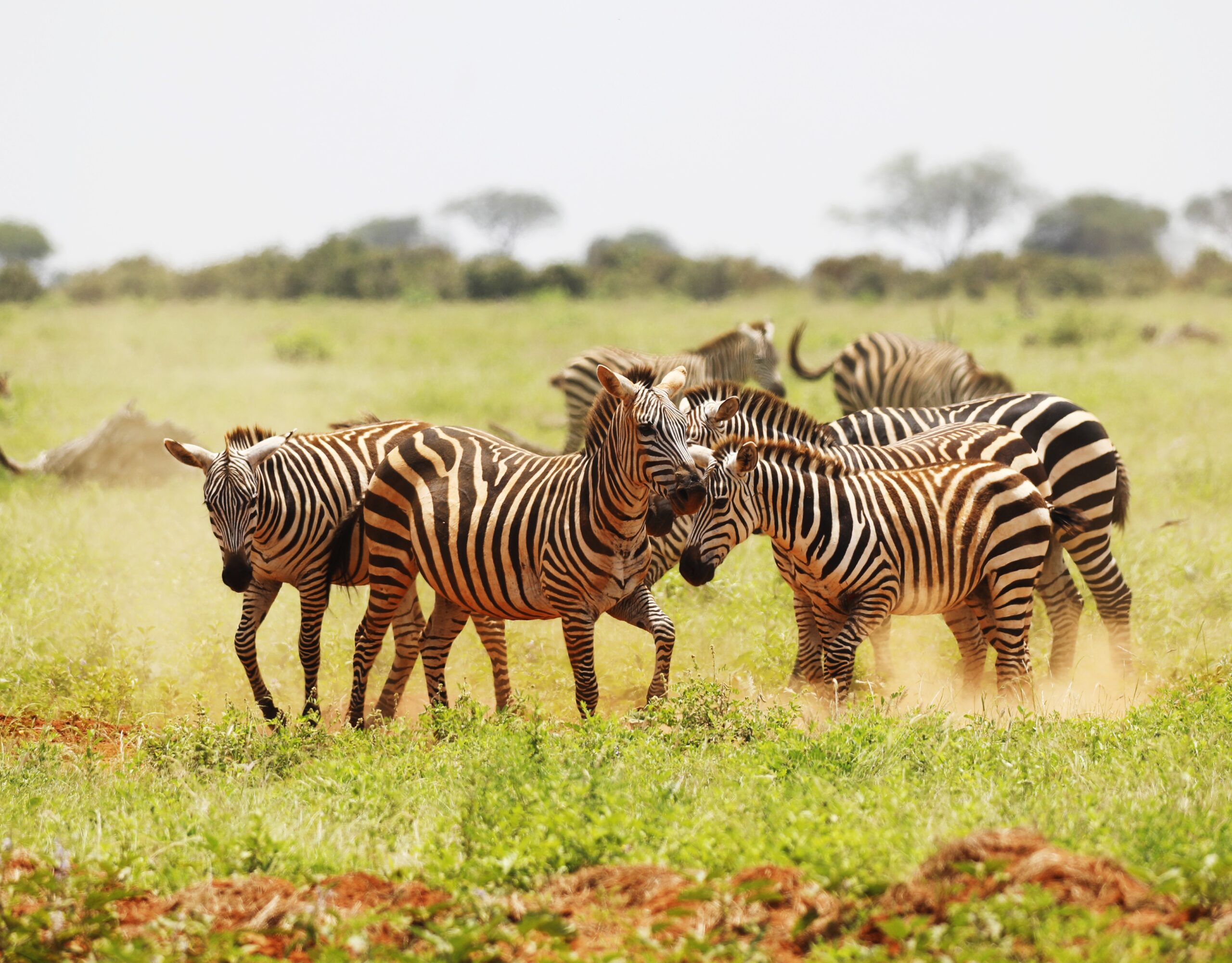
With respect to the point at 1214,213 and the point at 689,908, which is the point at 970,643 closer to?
the point at 689,908

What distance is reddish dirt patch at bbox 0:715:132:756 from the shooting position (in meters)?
6.82

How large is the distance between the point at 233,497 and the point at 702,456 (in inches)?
110

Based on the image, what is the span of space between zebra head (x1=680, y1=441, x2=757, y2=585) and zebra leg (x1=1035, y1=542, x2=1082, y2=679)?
8.42ft

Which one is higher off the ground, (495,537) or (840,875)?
(495,537)

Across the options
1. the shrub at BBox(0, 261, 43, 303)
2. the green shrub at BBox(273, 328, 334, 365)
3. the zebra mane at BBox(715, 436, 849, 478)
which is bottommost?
the zebra mane at BBox(715, 436, 849, 478)

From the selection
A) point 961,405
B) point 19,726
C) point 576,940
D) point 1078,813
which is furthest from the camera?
point 961,405

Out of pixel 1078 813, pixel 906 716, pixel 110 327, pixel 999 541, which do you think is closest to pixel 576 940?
pixel 1078 813

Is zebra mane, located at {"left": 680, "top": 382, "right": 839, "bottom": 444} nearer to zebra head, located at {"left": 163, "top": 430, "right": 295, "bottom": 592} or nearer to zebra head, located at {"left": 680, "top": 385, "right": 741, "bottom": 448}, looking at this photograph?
zebra head, located at {"left": 680, "top": 385, "right": 741, "bottom": 448}

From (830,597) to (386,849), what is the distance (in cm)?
321

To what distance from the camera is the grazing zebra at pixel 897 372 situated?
12781mm

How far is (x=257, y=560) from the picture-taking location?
284 inches

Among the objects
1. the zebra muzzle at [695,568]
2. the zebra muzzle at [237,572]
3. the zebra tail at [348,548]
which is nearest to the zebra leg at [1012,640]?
the zebra muzzle at [695,568]

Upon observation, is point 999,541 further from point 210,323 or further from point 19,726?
point 210,323

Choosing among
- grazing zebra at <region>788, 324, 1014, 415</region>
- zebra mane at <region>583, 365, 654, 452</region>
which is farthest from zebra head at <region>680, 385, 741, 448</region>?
grazing zebra at <region>788, 324, 1014, 415</region>
